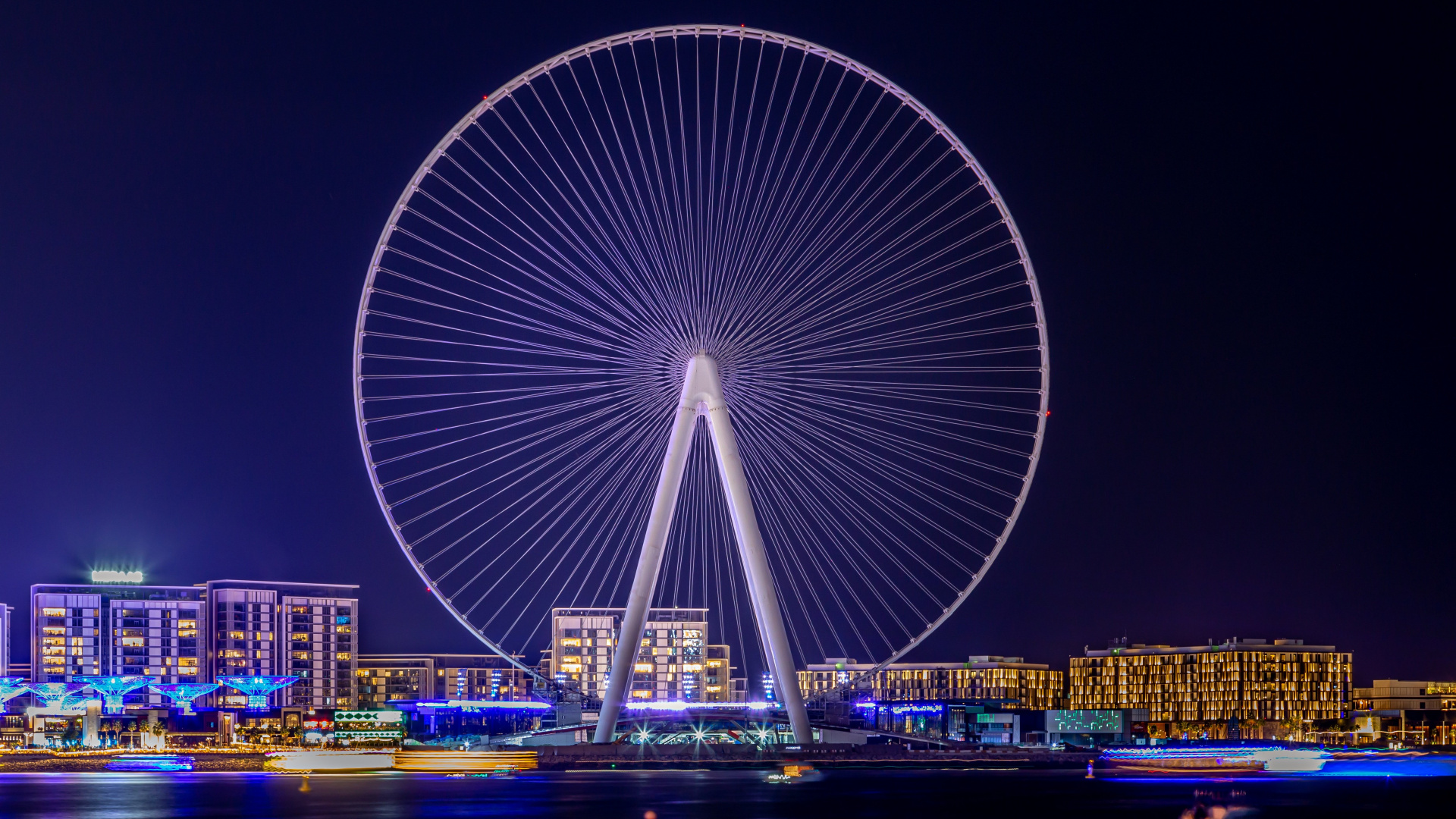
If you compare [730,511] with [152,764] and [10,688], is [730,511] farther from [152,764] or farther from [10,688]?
[10,688]

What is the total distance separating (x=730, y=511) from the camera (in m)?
83.2

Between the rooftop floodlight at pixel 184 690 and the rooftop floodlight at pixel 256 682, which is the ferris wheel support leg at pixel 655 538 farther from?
the rooftop floodlight at pixel 256 682

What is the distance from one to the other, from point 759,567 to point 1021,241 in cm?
1892

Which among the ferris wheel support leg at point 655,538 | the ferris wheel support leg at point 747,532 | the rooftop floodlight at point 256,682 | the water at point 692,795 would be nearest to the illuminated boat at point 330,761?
the water at point 692,795

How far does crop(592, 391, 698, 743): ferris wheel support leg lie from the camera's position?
80312mm

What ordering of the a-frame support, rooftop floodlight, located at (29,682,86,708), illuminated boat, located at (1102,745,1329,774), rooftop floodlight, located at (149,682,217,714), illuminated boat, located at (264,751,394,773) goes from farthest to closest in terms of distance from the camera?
1. rooftop floodlight, located at (149,682,217,714)
2. rooftop floodlight, located at (29,682,86,708)
3. illuminated boat, located at (1102,745,1329,774)
4. illuminated boat, located at (264,751,394,773)
5. the a-frame support

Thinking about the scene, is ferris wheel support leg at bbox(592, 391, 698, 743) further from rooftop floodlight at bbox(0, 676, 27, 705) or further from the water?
rooftop floodlight at bbox(0, 676, 27, 705)

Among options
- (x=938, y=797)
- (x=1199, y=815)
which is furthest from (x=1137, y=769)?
(x=1199, y=815)

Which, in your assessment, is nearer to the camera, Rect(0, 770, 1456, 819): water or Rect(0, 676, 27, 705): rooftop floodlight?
Rect(0, 770, 1456, 819): water

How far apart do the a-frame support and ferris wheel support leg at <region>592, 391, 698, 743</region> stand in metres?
0.03

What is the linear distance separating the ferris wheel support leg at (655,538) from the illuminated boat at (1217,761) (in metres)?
38.5

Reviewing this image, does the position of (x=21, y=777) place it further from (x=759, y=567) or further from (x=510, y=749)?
(x=759, y=567)

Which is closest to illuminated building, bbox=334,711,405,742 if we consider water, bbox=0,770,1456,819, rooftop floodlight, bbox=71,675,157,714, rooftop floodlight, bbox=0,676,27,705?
rooftop floodlight, bbox=71,675,157,714

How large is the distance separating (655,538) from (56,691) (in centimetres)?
8164
